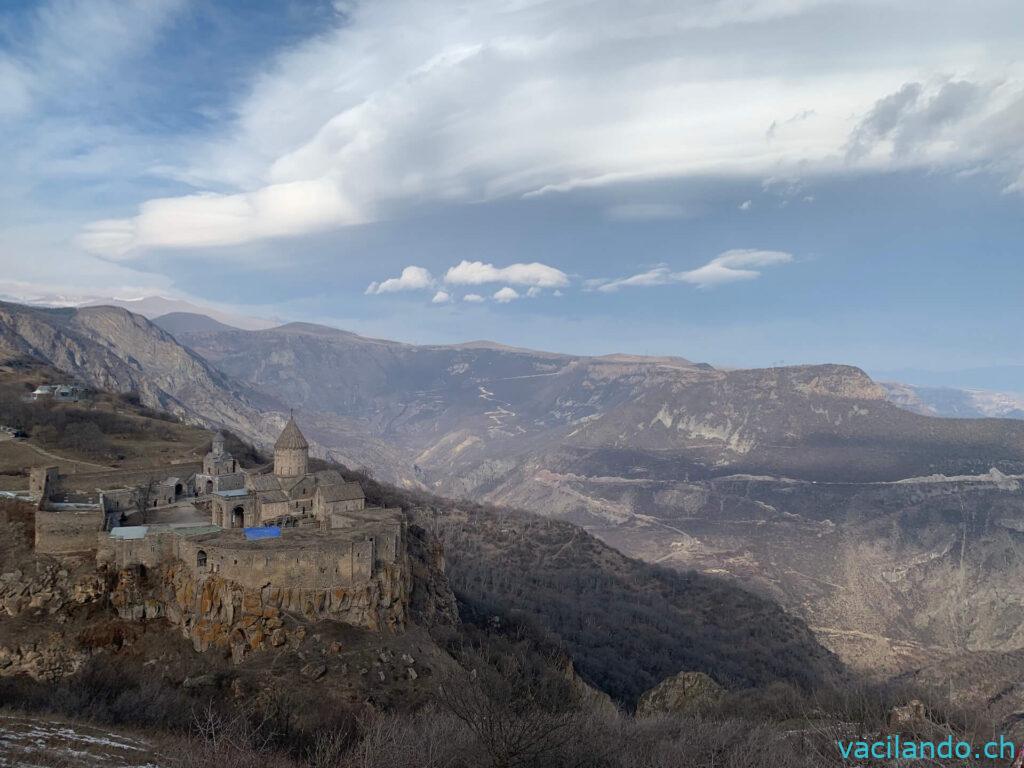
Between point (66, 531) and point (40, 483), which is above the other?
point (40, 483)

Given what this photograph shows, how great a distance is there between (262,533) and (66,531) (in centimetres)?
930

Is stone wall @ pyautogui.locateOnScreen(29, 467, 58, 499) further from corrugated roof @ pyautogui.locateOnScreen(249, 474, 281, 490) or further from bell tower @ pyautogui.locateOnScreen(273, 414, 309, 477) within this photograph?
bell tower @ pyautogui.locateOnScreen(273, 414, 309, 477)

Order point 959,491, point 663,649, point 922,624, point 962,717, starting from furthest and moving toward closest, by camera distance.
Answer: point 959,491 < point 922,624 < point 663,649 < point 962,717

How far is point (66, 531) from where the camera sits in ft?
103

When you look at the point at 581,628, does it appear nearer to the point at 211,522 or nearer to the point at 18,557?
the point at 211,522

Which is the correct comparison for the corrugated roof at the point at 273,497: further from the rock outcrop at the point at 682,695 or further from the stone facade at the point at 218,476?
the rock outcrop at the point at 682,695

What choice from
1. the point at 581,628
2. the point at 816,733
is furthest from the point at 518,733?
the point at 581,628

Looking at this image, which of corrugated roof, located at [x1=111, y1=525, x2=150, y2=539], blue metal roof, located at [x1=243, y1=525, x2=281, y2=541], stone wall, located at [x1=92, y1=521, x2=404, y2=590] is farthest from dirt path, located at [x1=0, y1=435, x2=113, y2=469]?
blue metal roof, located at [x1=243, y1=525, x2=281, y2=541]

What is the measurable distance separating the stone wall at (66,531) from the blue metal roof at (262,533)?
7.22 m

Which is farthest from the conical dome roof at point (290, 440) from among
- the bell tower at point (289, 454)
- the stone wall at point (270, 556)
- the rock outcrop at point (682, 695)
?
the rock outcrop at point (682, 695)

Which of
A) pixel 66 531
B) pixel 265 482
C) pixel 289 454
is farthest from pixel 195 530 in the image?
pixel 289 454

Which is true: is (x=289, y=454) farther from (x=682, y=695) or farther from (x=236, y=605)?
(x=682, y=695)

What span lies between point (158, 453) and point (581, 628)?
45.2 metres

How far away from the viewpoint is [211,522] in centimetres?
3666
